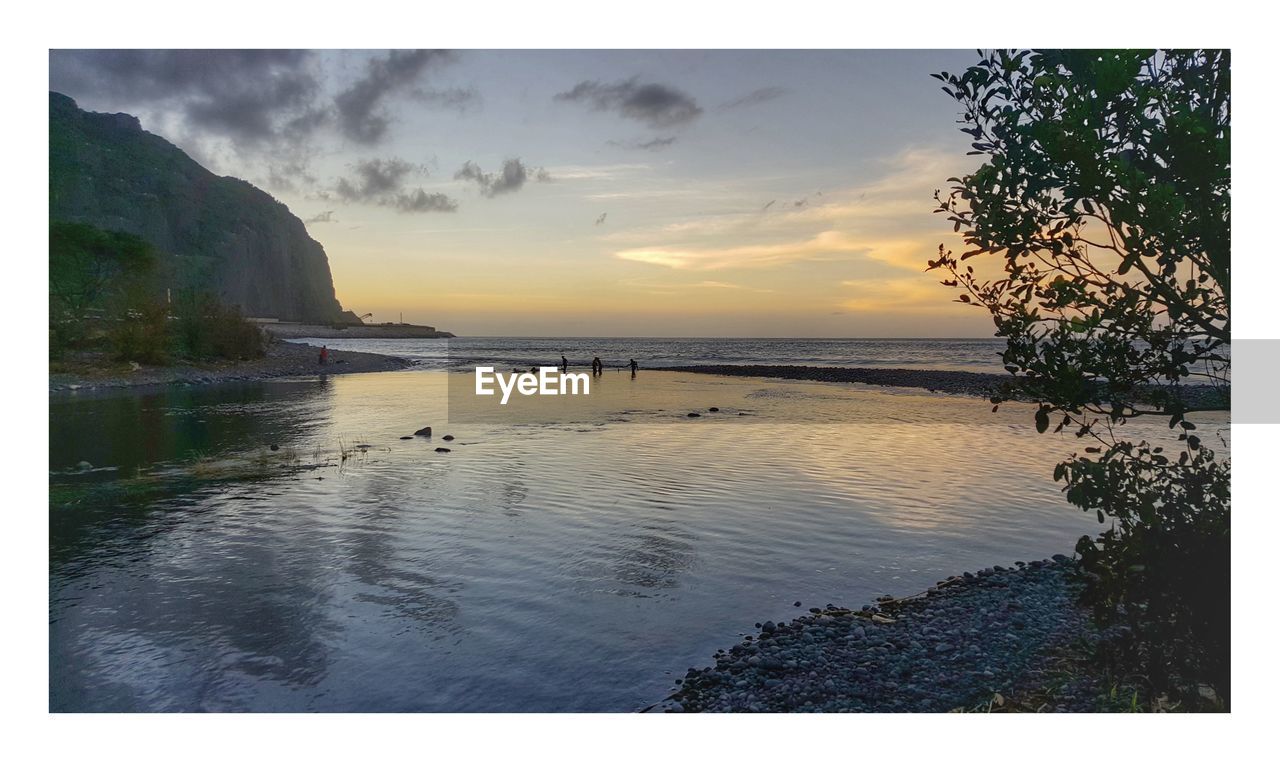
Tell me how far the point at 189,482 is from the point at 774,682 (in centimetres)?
1775

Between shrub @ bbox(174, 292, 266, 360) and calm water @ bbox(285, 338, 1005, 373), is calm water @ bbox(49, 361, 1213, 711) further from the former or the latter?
calm water @ bbox(285, 338, 1005, 373)

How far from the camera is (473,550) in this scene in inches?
557

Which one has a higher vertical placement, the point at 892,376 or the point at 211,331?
the point at 211,331

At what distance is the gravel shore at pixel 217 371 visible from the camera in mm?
46938

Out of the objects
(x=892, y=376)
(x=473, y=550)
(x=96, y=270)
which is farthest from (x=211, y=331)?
Answer: (x=892, y=376)

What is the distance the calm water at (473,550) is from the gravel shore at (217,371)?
2038 cm

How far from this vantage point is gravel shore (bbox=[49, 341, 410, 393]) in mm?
46938

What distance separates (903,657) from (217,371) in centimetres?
6081

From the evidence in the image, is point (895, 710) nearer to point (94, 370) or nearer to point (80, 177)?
point (94, 370)

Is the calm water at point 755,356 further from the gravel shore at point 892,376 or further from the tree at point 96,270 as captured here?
the tree at point 96,270

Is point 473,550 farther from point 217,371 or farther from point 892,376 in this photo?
point 892,376

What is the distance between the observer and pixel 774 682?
344 inches
